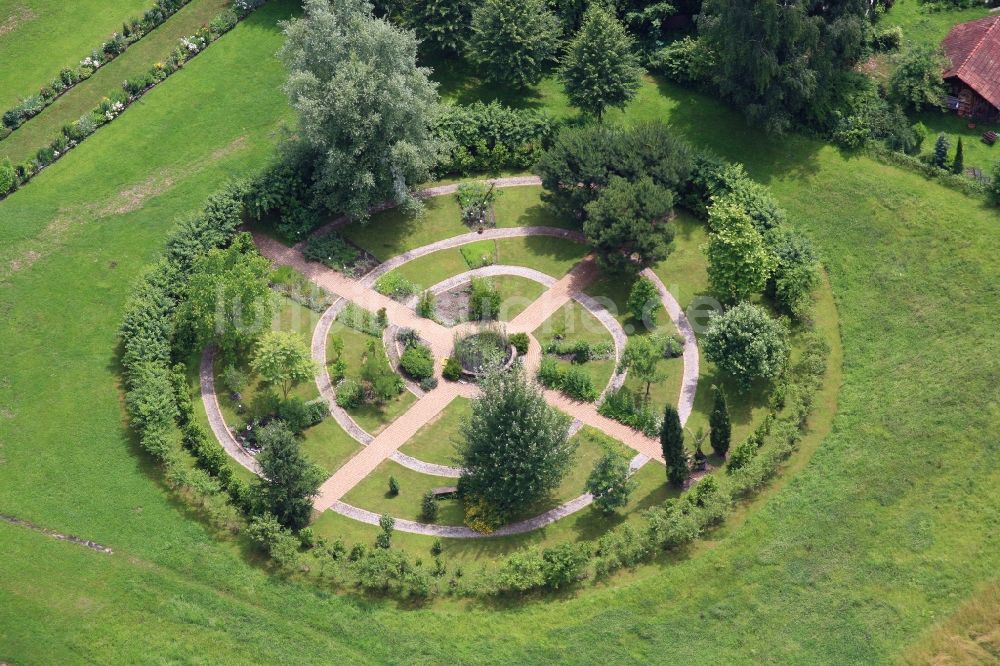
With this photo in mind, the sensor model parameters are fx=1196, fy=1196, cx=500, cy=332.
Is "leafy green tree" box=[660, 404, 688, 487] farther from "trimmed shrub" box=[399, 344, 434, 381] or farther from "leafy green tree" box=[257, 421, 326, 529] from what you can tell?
"leafy green tree" box=[257, 421, 326, 529]

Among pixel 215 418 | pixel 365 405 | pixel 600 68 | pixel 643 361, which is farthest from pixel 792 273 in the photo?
pixel 215 418

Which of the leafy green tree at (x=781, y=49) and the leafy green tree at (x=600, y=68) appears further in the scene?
the leafy green tree at (x=600, y=68)

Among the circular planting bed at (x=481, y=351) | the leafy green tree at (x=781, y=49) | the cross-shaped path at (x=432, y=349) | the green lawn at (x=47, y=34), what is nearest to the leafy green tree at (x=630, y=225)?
the cross-shaped path at (x=432, y=349)

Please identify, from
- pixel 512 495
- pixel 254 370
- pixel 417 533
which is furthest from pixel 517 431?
pixel 254 370

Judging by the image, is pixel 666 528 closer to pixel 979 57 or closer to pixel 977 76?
pixel 977 76

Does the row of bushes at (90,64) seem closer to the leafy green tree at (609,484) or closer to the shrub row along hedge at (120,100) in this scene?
the shrub row along hedge at (120,100)
